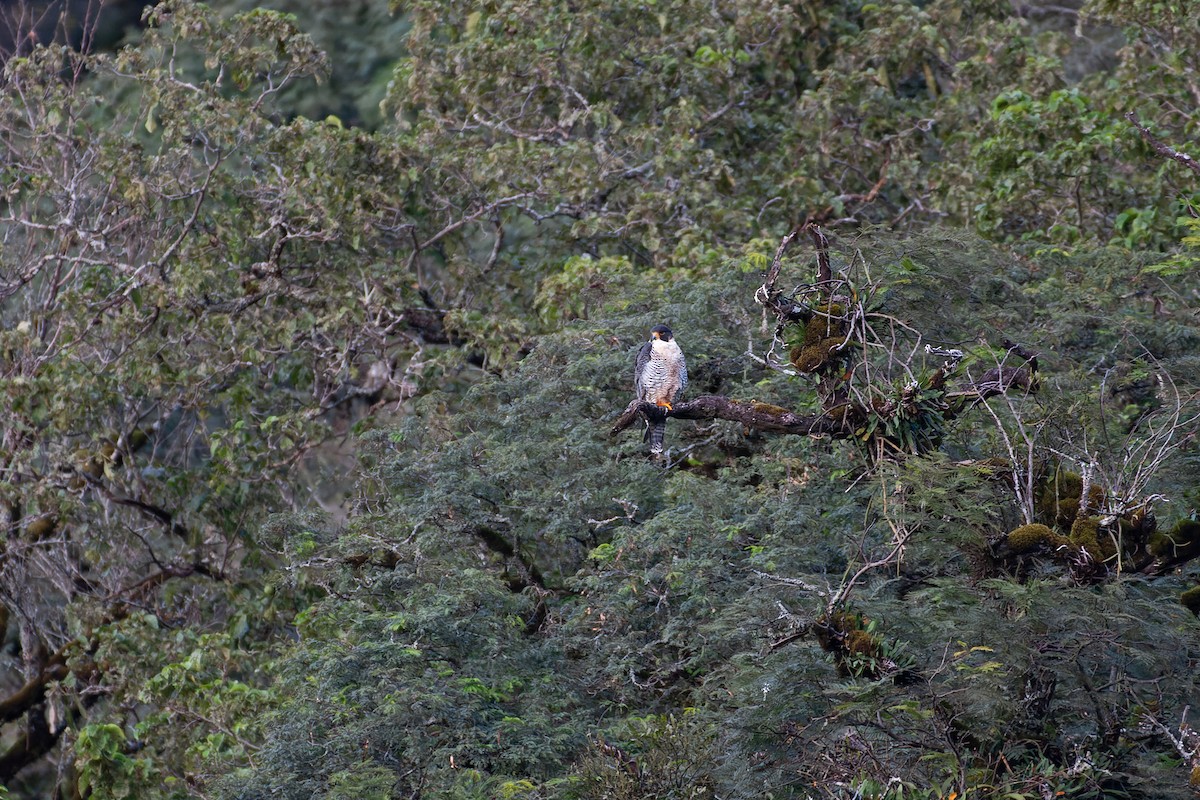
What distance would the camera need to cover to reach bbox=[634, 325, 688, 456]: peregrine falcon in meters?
6.95

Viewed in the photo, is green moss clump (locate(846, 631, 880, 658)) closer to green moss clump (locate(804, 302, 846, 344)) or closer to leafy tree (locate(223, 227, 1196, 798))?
leafy tree (locate(223, 227, 1196, 798))

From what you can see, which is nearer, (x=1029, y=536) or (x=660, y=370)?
(x=1029, y=536)

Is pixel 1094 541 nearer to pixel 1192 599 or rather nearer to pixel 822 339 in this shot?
pixel 1192 599

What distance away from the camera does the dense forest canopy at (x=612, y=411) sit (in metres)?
5.01

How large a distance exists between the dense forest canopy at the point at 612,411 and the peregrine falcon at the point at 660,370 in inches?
13.7

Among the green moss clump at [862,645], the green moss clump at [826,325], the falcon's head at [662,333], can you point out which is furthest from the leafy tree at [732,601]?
the falcon's head at [662,333]

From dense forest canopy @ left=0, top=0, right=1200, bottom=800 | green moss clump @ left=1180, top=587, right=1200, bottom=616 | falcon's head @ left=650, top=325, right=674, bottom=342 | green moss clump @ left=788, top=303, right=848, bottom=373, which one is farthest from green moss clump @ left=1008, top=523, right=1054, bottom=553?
falcon's head @ left=650, top=325, right=674, bottom=342

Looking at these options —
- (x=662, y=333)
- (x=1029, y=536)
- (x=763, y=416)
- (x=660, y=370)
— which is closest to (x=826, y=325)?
(x=763, y=416)

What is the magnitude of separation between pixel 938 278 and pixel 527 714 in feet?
8.20

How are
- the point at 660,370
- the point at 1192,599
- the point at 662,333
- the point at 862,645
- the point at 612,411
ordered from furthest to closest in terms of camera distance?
the point at 612,411, the point at 662,333, the point at 660,370, the point at 1192,599, the point at 862,645

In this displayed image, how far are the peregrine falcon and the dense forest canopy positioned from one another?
347 mm

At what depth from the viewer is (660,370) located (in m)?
7.09

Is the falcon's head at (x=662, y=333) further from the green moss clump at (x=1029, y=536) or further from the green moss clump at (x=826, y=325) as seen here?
the green moss clump at (x=1029, y=536)

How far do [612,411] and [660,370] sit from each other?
788 mm
